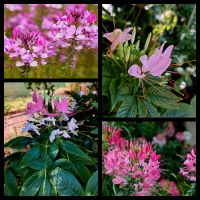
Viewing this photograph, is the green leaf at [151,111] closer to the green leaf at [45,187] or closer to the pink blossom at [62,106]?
the pink blossom at [62,106]

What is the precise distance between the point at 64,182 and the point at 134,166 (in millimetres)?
237

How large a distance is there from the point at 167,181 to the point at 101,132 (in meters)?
0.36

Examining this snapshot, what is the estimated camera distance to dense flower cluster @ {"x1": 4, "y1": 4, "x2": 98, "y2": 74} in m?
1.62

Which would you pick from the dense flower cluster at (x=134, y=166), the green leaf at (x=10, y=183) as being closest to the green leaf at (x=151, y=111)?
the dense flower cluster at (x=134, y=166)

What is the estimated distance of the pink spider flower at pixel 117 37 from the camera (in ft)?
5.19

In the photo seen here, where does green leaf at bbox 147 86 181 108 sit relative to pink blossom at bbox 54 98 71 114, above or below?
above

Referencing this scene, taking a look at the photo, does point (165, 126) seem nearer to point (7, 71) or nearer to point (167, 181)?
point (167, 181)

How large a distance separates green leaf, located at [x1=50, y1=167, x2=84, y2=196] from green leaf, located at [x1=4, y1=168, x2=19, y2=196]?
13 cm

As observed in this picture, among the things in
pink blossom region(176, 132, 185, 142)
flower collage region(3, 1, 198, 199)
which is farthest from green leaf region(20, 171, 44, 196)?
pink blossom region(176, 132, 185, 142)

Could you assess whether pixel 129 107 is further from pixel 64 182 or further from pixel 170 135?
pixel 170 135

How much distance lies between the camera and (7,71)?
5.44 feet

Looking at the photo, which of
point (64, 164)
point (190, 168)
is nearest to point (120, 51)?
point (64, 164)

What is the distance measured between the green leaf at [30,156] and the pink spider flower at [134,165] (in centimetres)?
24

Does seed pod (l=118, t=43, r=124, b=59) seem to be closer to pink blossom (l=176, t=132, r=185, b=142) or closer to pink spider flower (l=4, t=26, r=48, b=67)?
pink spider flower (l=4, t=26, r=48, b=67)
